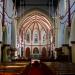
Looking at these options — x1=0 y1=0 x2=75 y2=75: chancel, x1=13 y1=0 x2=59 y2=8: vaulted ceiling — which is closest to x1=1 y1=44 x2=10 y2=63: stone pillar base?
x1=0 y1=0 x2=75 y2=75: chancel

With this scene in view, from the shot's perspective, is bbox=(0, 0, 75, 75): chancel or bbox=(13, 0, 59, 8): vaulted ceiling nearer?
bbox=(0, 0, 75, 75): chancel

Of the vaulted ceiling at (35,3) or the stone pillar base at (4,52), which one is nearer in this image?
the stone pillar base at (4,52)

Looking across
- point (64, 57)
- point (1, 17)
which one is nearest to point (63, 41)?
point (64, 57)

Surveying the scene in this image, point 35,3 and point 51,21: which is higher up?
point 35,3

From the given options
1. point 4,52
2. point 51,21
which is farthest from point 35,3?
point 4,52

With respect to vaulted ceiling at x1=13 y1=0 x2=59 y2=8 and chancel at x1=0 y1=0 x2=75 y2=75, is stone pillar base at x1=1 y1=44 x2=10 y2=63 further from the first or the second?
vaulted ceiling at x1=13 y1=0 x2=59 y2=8

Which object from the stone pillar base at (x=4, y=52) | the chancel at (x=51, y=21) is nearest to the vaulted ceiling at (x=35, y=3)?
the chancel at (x=51, y=21)

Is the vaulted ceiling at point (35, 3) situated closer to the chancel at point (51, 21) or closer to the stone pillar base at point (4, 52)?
the chancel at point (51, 21)

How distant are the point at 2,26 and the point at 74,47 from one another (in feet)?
23.8

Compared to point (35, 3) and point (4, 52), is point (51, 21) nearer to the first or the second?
point (35, 3)

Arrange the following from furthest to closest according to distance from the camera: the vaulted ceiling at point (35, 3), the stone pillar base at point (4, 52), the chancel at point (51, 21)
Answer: the vaulted ceiling at point (35, 3) → the stone pillar base at point (4, 52) → the chancel at point (51, 21)

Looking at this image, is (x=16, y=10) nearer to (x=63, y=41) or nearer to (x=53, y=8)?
(x=53, y=8)

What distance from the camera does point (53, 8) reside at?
41875 mm

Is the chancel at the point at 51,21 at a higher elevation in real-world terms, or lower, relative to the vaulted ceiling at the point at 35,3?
lower
